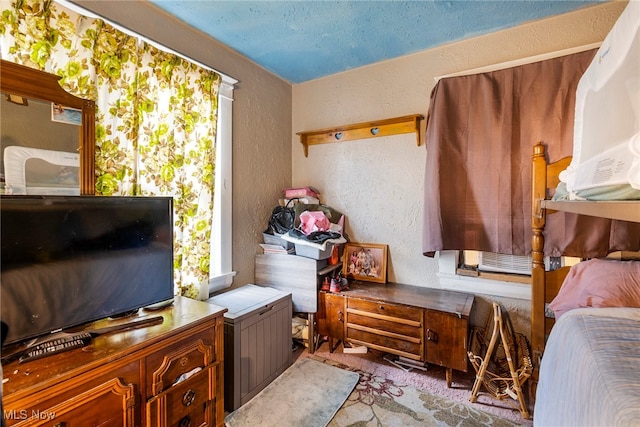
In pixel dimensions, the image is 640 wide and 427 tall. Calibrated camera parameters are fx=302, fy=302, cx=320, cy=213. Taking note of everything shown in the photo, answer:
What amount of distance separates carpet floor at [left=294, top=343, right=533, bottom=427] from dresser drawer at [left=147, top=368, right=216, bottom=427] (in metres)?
0.72

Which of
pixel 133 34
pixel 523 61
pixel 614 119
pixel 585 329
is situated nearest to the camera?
pixel 614 119

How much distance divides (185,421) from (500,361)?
2008mm

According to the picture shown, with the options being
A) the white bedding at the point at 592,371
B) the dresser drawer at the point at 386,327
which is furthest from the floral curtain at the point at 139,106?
the white bedding at the point at 592,371

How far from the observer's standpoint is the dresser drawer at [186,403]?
130 cm

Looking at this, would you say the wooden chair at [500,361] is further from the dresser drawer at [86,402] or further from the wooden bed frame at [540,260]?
the dresser drawer at [86,402]

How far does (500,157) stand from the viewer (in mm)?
2014

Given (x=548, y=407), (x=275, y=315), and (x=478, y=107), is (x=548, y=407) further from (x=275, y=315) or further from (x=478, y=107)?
(x=478, y=107)

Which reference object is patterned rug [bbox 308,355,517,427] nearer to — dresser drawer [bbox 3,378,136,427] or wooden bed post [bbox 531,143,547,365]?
wooden bed post [bbox 531,143,547,365]

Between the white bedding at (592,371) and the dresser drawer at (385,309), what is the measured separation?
758mm

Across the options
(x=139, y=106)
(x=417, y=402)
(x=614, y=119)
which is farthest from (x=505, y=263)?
(x=139, y=106)

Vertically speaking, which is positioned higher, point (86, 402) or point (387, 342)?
point (86, 402)

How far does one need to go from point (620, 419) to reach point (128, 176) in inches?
84.9

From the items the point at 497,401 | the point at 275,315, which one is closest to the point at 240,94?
the point at 275,315

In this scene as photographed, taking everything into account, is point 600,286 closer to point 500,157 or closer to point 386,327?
point 500,157
